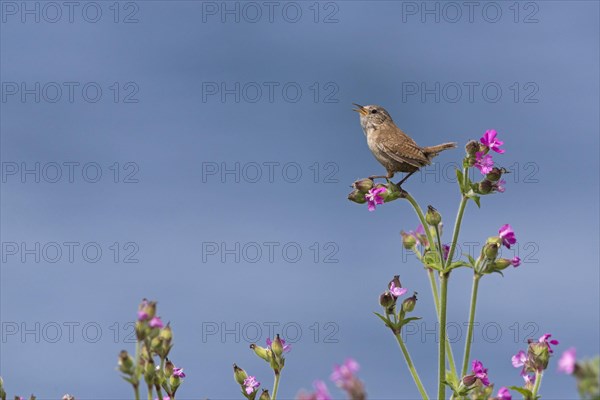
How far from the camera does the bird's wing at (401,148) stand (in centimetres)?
718

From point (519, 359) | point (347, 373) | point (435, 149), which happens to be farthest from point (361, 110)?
point (347, 373)

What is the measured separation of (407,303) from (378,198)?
907 millimetres

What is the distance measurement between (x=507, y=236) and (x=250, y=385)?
2161 mm

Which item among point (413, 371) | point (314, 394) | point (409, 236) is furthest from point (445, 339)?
point (314, 394)

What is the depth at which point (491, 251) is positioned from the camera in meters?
5.82

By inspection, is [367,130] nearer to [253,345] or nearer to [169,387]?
[253,345]

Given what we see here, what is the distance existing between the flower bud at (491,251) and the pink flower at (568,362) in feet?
11.6

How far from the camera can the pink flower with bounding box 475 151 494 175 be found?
19.5 feet

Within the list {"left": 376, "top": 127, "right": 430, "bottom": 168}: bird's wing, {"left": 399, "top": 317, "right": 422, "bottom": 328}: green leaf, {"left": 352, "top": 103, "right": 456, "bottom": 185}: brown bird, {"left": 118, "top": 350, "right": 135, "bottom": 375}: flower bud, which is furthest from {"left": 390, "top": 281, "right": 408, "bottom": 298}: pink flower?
{"left": 118, "top": 350, "right": 135, "bottom": 375}: flower bud

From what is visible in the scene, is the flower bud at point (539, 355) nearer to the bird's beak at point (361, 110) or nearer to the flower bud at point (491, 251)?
the flower bud at point (491, 251)

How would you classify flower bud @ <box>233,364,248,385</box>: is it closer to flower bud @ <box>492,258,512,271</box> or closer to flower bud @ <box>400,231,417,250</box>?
flower bud @ <box>400,231,417,250</box>

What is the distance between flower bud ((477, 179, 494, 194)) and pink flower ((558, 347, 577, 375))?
11.8 feet

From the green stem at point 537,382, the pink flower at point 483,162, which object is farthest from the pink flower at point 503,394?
the pink flower at point 483,162

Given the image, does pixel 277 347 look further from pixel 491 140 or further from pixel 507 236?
pixel 491 140
